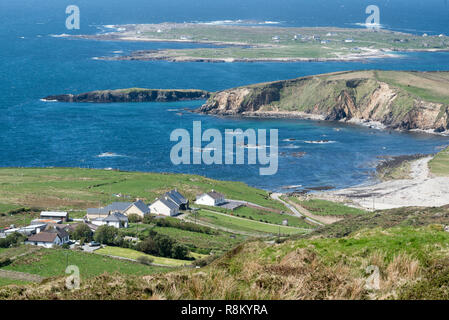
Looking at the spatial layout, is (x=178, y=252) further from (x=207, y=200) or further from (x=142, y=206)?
(x=207, y=200)

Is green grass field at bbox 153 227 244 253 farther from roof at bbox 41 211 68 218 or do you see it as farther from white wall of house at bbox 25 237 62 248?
white wall of house at bbox 25 237 62 248

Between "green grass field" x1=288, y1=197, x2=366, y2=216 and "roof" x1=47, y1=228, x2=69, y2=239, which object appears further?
"green grass field" x1=288, y1=197, x2=366, y2=216

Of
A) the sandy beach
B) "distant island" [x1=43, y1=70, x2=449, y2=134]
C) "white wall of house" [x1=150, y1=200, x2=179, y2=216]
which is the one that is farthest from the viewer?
"distant island" [x1=43, y1=70, x2=449, y2=134]

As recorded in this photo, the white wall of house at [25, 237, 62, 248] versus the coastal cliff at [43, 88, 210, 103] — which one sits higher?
the coastal cliff at [43, 88, 210, 103]

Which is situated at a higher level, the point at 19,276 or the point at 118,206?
the point at 19,276

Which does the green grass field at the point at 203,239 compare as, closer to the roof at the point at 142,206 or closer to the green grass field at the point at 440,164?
the roof at the point at 142,206

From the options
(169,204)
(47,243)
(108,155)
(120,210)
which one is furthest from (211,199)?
(108,155)

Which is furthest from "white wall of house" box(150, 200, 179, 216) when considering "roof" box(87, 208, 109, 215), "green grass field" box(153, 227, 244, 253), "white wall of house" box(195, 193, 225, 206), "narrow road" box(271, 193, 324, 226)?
"narrow road" box(271, 193, 324, 226)
